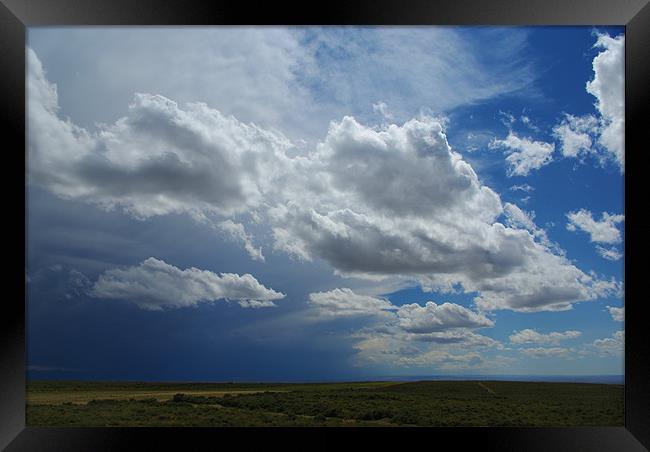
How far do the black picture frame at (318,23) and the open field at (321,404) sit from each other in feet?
35.4

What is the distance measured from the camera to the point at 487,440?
3719 millimetres

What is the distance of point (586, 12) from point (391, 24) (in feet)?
4.14

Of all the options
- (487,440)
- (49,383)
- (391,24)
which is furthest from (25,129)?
(49,383)

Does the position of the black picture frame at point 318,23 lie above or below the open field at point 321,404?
above

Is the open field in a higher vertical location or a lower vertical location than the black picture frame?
lower

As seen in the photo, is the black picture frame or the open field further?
the open field

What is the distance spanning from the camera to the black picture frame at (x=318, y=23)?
3.56m

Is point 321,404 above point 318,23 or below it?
below

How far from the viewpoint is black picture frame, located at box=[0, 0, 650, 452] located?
356cm

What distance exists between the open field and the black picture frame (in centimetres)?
1079

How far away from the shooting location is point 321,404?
16.9 m

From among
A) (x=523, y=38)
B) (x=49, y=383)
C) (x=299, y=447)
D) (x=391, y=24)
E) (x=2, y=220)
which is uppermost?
(x=523, y=38)

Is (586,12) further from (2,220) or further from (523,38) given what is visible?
(523,38)

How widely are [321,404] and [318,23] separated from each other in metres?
14.8
